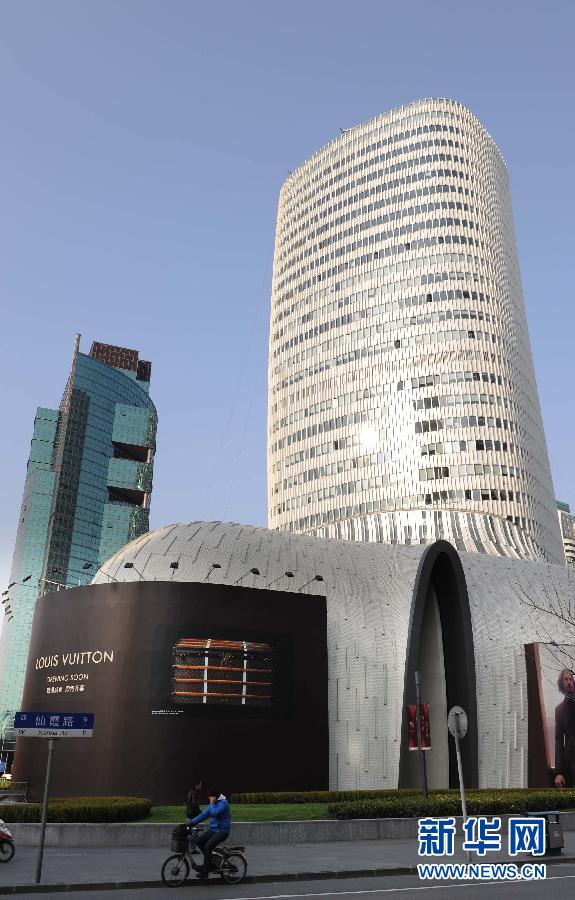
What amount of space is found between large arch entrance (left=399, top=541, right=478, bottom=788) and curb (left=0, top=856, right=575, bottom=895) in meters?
29.0

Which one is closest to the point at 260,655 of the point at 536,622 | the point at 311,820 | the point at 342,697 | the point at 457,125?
the point at 342,697

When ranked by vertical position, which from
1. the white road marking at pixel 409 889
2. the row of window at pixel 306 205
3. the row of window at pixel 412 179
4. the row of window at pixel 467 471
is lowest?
the white road marking at pixel 409 889

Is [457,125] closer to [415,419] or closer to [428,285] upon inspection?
[428,285]

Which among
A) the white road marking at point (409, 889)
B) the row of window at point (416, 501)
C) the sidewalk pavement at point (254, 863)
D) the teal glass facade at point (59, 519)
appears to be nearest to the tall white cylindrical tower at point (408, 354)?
the row of window at point (416, 501)

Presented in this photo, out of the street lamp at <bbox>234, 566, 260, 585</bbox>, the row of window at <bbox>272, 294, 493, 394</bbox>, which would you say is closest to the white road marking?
the street lamp at <bbox>234, 566, 260, 585</bbox>

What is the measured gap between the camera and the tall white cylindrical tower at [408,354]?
3792 inches

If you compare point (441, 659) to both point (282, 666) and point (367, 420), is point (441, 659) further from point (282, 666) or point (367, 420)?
point (367, 420)

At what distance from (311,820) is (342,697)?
20.1 meters

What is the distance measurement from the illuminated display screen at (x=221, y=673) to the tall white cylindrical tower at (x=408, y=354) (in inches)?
1784

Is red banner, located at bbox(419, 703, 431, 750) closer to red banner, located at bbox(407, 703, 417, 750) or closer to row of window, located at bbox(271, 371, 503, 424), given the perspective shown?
red banner, located at bbox(407, 703, 417, 750)

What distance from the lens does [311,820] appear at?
2816cm

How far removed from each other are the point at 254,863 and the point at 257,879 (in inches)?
124

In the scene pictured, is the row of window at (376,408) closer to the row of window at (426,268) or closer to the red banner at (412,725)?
the row of window at (426,268)

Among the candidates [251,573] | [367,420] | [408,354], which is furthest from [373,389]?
[251,573]
